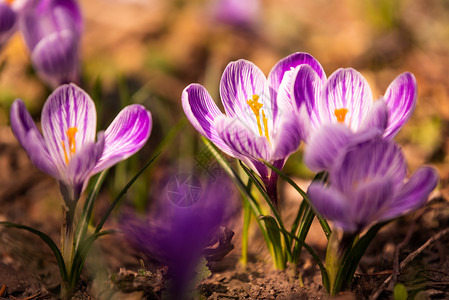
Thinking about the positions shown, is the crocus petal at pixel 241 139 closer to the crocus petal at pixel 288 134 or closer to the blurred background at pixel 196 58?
the crocus petal at pixel 288 134

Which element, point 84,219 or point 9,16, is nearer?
point 84,219

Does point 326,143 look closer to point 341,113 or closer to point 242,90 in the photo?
point 341,113

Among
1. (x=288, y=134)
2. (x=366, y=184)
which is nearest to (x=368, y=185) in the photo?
(x=366, y=184)

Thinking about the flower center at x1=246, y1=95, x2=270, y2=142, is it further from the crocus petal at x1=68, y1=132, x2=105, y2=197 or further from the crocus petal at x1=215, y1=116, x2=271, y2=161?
the crocus petal at x1=68, y1=132, x2=105, y2=197

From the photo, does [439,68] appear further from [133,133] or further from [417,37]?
[133,133]

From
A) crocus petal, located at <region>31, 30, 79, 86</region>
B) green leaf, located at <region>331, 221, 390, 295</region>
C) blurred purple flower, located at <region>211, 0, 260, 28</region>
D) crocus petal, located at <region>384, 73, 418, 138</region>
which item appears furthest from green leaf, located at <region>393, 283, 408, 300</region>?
blurred purple flower, located at <region>211, 0, 260, 28</region>

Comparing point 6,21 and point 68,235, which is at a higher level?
point 6,21
